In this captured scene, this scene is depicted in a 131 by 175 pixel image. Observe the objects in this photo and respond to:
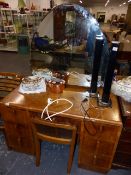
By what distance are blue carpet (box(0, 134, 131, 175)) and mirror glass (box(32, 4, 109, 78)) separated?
94 centimetres

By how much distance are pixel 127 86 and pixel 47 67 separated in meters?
0.89

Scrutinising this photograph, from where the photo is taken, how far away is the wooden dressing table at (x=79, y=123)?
1.14 meters

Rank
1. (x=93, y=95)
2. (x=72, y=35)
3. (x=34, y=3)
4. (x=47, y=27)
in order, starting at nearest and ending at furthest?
(x=93, y=95)
(x=72, y=35)
(x=47, y=27)
(x=34, y=3)

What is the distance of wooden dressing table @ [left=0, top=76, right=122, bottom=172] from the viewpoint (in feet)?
3.73

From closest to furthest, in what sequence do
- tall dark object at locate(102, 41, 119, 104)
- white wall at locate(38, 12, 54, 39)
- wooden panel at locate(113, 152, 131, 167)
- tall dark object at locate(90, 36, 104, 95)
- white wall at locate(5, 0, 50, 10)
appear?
tall dark object at locate(102, 41, 119, 104) < tall dark object at locate(90, 36, 104, 95) < wooden panel at locate(113, 152, 131, 167) < white wall at locate(38, 12, 54, 39) < white wall at locate(5, 0, 50, 10)

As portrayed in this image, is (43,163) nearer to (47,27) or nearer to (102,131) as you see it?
(102,131)

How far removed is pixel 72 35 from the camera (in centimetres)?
152

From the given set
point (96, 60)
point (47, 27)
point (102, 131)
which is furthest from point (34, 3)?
point (102, 131)

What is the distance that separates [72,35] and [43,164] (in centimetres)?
133

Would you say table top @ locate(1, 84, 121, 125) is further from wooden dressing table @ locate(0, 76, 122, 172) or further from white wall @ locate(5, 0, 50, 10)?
white wall @ locate(5, 0, 50, 10)

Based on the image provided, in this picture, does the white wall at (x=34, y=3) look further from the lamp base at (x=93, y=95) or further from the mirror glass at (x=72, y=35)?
the lamp base at (x=93, y=95)

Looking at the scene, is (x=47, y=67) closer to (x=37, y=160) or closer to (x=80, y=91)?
(x=80, y=91)

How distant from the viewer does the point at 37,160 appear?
56.3 inches

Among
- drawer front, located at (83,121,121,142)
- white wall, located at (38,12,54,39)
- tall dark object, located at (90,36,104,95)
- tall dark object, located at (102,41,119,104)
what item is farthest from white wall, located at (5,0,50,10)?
drawer front, located at (83,121,121,142)
